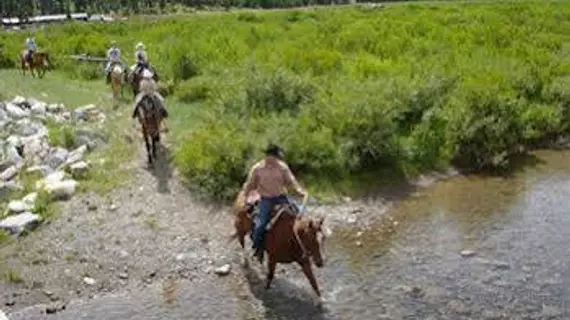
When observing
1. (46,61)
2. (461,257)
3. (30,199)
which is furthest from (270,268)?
(46,61)

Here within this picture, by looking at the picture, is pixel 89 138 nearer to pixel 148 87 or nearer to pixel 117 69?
pixel 148 87

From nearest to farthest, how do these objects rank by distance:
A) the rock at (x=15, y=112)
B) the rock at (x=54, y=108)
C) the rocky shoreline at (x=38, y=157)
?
the rocky shoreline at (x=38, y=157)
the rock at (x=15, y=112)
the rock at (x=54, y=108)

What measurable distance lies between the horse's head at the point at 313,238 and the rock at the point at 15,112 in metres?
15.6

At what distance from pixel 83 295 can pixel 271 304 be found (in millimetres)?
3543

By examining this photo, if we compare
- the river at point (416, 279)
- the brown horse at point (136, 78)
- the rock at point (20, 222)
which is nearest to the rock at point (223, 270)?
the river at point (416, 279)

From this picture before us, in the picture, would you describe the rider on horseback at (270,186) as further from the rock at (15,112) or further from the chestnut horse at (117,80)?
the chestnut horse at (117,80)

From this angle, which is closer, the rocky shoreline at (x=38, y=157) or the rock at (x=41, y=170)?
the rocky shoreline at (x=38, y=157)

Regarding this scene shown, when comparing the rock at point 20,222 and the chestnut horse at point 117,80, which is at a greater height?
the chestnut horse at point 117,80

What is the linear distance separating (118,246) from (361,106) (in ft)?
26.5

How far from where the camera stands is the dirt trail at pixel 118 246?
15227 millimetres

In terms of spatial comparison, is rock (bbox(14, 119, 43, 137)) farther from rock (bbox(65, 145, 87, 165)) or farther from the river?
the river

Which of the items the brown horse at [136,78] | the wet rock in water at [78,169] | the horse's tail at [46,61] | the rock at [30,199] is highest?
the brown horse at [136,78]

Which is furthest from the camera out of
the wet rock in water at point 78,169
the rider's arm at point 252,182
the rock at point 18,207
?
the wet rock in water at point 78,169

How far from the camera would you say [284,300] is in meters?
14.1
